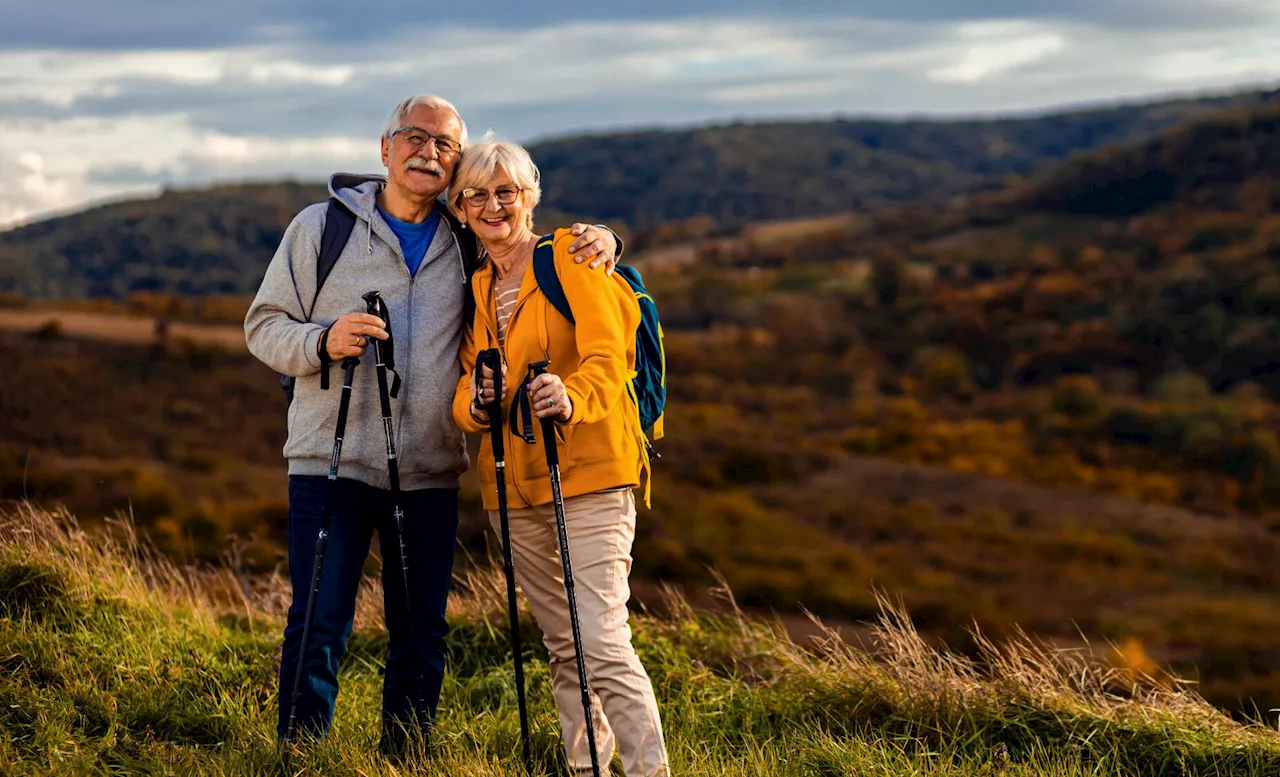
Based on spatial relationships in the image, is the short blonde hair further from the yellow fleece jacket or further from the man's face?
the yellow fleece jacket

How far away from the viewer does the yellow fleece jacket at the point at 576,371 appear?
12.2 feet

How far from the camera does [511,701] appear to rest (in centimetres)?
531

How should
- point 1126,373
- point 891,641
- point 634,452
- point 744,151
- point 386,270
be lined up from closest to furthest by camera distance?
point 634,452 → point 386,270 → point 891,641 → point 1126,373 → point 744,151

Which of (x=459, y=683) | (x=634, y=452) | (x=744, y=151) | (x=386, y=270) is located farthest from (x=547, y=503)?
(x=744, y=151)

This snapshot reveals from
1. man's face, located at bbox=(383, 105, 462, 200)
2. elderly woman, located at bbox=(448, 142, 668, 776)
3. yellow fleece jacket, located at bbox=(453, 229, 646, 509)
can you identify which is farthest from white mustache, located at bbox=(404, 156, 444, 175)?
yellow fleece jacket, located at bbox=(453, 229, 646, 509)

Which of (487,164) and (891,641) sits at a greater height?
(487,164)

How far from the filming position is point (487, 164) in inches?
153

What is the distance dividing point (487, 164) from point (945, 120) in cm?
18531

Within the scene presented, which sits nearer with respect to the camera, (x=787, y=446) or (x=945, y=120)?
(x=787, y=446)

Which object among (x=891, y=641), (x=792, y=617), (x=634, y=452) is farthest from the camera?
(x=792, y=617)

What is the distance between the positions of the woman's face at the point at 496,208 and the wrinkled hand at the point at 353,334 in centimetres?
45

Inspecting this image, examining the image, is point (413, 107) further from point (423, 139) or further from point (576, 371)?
point (576, 371)

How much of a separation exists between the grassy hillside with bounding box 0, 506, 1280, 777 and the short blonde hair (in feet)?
5.90

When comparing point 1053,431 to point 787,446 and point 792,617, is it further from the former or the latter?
point 792,617
